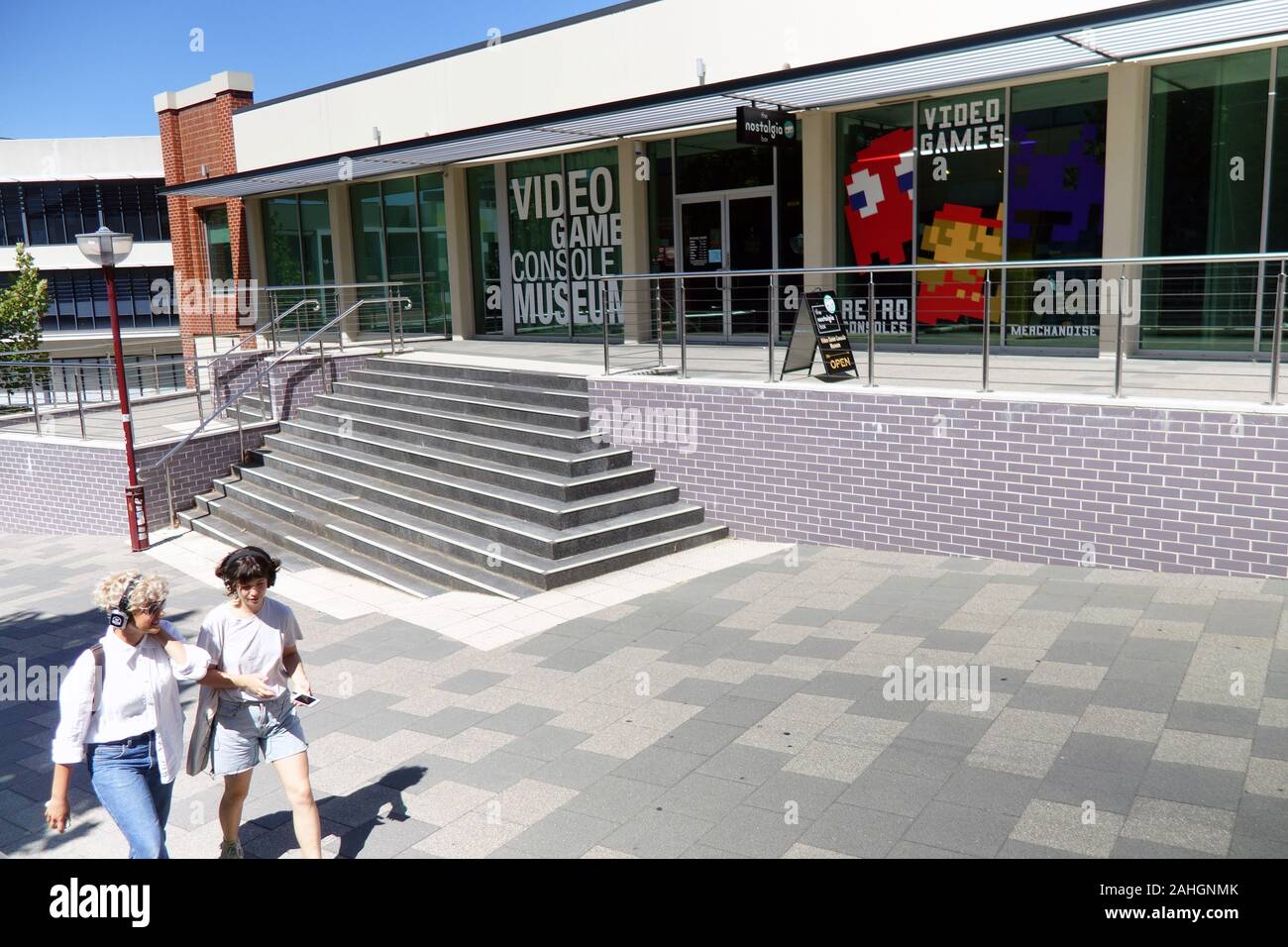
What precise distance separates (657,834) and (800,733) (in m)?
1.36

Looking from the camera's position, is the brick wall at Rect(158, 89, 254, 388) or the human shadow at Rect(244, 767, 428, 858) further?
the brick wall at Rect(158, 89, 254, 388)

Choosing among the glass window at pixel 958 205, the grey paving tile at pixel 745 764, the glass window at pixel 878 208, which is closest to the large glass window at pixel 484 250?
the glass window at pixel 878 208

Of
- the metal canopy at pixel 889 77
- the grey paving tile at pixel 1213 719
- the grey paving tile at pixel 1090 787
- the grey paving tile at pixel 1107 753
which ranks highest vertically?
the metal canopy at pixel 889 77

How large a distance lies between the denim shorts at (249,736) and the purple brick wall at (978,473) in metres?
6.63

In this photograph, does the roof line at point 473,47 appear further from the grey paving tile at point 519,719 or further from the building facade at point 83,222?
the building facade at point 83,222

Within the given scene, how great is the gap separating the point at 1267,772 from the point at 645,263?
1414 cm

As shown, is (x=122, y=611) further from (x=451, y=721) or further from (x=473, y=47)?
(x=473, y=47)

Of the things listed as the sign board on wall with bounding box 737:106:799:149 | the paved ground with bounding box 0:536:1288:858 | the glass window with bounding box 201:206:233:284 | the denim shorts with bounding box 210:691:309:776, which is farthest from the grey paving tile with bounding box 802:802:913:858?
the glass window with bounding box 201:206:233:284

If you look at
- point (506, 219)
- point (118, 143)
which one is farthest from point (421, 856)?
point (118, 143)

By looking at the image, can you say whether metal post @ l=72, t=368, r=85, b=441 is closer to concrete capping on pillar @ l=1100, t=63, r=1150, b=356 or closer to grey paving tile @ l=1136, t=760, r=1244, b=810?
concrete capping on pillar @ l=1100, t=63, r=1150, b=356

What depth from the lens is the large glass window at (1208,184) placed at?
38.9 feet

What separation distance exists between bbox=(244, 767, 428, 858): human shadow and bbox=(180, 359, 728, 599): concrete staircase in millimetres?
3756

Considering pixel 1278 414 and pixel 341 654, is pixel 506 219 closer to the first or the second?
pixel 341 654

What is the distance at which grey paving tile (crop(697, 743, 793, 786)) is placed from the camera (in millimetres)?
5492
